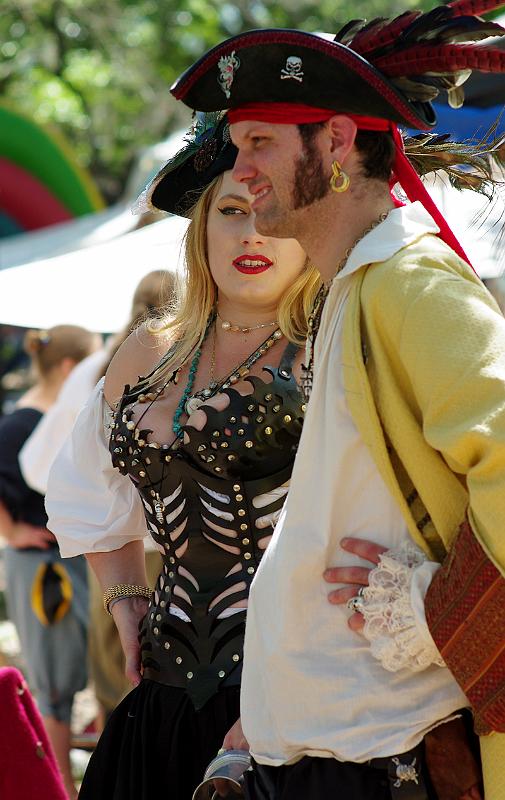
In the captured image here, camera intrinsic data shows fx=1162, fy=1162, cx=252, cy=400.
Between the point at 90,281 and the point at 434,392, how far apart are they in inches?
127

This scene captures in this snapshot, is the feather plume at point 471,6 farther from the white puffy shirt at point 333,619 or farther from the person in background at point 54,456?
the person in background at point 54,456

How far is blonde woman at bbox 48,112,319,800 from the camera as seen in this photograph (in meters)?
2.38

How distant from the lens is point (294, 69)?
6.00 ft

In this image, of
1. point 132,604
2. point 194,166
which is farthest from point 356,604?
point 194,166


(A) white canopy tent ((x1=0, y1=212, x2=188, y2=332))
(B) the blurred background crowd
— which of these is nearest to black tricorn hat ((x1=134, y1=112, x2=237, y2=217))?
(B) the blurred background crowd

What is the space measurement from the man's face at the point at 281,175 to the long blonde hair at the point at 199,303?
0.63 metres

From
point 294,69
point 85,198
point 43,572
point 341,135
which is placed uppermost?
point 294,69

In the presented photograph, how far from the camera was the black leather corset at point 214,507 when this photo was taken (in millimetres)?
2371

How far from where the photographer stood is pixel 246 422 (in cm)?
237

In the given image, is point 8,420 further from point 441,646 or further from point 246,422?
point 441,646

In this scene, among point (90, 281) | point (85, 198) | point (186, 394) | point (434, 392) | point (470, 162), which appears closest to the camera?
point (434, 392)

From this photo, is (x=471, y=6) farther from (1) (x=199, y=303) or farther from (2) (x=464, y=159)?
(1) (x=199, y=303)

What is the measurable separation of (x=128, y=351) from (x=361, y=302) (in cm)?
110

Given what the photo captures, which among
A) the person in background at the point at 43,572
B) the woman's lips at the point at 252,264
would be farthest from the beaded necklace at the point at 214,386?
the person in background at the point at 43,572
